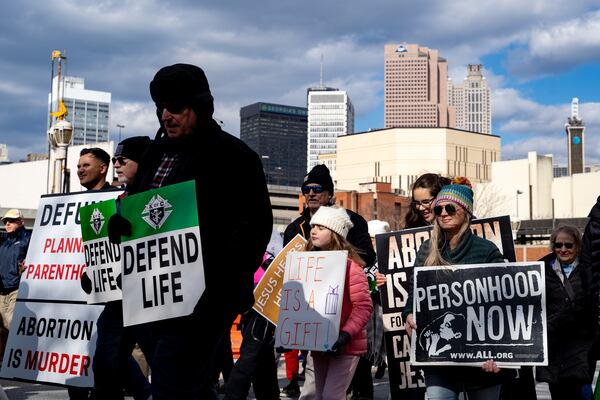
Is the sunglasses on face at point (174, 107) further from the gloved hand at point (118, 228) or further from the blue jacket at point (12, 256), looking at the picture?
the blue jacket at point (12, 256)

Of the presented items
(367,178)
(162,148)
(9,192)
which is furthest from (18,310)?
(367,178)

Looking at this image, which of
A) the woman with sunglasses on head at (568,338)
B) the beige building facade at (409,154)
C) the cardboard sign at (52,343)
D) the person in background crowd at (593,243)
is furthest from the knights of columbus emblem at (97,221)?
the beige building facade at (409,154)

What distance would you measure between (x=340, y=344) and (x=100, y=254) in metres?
1.75

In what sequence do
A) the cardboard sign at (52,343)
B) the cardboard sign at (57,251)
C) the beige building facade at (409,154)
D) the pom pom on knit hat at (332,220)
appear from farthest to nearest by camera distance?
the beige building facade at (409,154)
the cardboard sign at (57,251)
the cardboard sign at (52,343)
the pom pom on knit hat at (332,220)

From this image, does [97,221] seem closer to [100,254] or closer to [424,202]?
[100,254]

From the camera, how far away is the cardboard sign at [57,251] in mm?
7125

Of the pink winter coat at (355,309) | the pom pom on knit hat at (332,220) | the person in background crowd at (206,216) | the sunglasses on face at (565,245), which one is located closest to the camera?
the person in background crowd at (206,216)

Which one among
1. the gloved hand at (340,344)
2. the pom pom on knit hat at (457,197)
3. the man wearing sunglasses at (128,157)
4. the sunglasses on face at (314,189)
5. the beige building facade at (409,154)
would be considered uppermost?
the beige building facade at (409,154)

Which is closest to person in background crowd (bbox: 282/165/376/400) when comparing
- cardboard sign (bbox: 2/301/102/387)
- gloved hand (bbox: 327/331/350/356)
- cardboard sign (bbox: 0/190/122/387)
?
gloved hand (bbox: 327/331/350/356)

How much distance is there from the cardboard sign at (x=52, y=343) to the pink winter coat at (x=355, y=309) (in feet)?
6.50

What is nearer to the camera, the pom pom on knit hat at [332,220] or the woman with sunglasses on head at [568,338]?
the pom pom on knit hat at [332,220]

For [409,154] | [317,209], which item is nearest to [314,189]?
[317,209]

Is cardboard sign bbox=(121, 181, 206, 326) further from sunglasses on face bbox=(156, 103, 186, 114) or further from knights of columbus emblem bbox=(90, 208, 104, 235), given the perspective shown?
knights of columbus emblem bbox=(90, 208, 104, 235)

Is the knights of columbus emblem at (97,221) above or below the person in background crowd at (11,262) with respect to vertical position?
above
